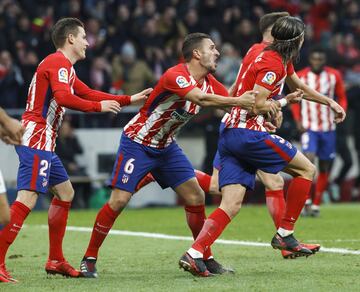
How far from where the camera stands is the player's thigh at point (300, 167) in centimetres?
963

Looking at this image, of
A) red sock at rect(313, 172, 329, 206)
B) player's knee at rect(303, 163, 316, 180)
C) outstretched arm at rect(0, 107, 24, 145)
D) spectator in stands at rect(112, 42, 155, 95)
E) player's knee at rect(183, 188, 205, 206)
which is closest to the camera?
outstretched arm at rect(0, 107, 24, 145)

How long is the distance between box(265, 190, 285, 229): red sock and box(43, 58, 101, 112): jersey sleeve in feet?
8.76

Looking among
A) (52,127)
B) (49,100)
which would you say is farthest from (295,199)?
(49,100)

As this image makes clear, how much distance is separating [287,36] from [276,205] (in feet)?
7.14

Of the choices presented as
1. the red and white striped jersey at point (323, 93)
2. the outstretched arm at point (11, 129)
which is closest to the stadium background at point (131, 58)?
the red and white striped jersey at point (323, 93)

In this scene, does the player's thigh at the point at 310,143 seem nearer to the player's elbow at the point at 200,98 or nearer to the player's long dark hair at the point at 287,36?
the player's long dark hair at the point at 287,36

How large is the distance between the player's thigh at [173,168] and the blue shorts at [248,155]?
32 centimetres

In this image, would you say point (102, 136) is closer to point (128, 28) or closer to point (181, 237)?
point (128, 28)

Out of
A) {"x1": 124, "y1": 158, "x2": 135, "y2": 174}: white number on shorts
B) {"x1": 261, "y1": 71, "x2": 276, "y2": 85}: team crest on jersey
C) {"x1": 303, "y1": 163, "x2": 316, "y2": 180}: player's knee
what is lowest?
{"x1": 124, "y1": 158, "x2": 135, "y2": 174}: white number on shorts

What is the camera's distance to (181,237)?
42.4 feet

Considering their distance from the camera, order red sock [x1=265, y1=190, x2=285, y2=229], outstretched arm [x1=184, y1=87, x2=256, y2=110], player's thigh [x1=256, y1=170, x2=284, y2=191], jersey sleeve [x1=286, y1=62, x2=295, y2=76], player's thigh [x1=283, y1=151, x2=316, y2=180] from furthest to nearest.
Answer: player's thigh [x1=256, y1=170, x2=284, y2=191]
red sock [x1=265, y1=190, x2=285, y2=229]
jersey sleeve [x1=286, y1=62, x2=295, y2=76]
player's thigh [x1=283, y1=151, x2=316, y2=180]
outstretched arm [x1=184, y1=87, x2=256, y2=110]

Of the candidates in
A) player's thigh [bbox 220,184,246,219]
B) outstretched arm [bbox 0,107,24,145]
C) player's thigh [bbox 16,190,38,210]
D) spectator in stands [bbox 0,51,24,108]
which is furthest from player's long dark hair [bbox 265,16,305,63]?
spectator in stands [bbox 0,51,24,108]

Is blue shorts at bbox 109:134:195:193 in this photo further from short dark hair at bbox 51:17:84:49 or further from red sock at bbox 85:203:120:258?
short dark hair at bbox 51:17:84:49

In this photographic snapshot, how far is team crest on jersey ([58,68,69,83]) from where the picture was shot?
351 inches
